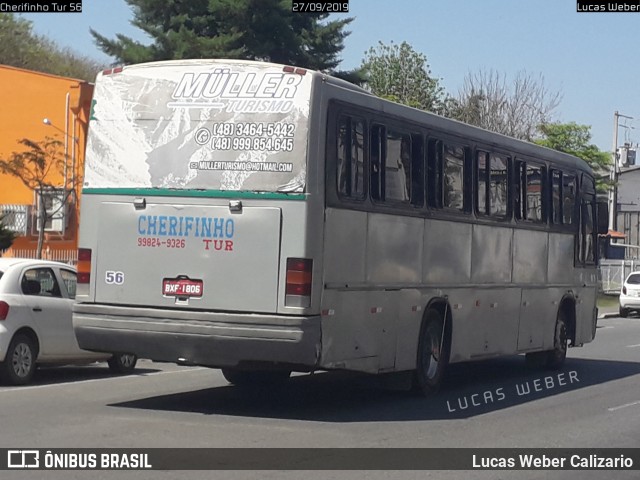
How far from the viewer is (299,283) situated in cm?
1160

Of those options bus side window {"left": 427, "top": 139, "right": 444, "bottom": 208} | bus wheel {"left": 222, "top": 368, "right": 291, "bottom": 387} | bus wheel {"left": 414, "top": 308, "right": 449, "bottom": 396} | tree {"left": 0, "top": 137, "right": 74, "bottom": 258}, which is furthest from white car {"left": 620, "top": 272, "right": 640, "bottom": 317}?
bus wheel {"left": 222, "top": 368, "right": 291, "bottom": 387}

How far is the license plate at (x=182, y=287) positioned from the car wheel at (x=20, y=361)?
124 inches

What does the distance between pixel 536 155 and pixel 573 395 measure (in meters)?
4.06

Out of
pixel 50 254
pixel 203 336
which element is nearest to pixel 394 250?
pixel 203 336

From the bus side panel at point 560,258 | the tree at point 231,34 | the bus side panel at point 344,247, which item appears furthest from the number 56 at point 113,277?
the tree at point 231,34

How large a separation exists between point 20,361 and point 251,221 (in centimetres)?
449

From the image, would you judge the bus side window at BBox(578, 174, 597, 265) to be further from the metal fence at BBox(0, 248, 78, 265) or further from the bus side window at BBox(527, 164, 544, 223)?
the metal fence at BBox(0, 248, 78, 265)

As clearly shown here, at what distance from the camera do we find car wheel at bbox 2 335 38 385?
14.2m

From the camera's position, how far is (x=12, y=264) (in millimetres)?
14812

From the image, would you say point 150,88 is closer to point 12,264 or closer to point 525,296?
point 12,264

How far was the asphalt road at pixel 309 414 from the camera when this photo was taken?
10297 millimetres

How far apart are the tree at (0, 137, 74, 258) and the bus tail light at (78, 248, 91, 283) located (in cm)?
2252

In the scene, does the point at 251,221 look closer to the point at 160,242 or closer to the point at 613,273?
the point at 160,242

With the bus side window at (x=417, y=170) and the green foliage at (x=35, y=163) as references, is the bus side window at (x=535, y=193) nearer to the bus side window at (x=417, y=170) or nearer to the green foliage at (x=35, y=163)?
the bus side window at (x=417, y=170)
